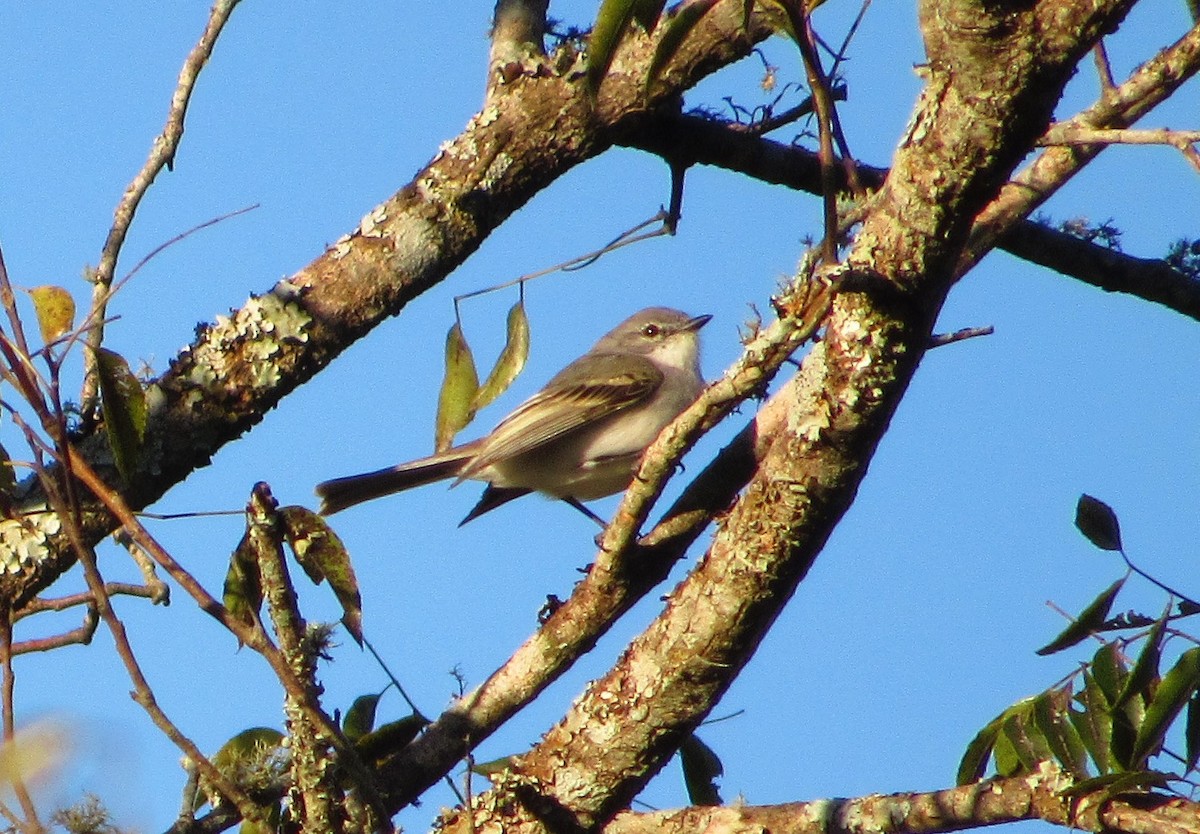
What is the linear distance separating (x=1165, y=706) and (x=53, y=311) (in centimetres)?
227

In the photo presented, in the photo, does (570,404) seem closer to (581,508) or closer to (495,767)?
(581,508)

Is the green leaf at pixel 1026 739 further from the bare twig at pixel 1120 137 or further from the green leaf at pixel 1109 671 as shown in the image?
the bare twig at pixel 1120 137

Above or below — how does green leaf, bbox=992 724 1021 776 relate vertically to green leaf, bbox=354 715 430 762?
below

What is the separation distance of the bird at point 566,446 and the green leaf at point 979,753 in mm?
3690

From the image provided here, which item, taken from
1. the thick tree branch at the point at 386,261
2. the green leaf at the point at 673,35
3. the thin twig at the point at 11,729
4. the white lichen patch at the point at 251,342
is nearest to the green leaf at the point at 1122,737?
the green leaf at the point at 673,35

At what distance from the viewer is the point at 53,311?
296 cm

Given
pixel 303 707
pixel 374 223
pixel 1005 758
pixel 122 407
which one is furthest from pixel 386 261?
pixel 1005 758

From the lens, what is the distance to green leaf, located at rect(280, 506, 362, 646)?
2633mm

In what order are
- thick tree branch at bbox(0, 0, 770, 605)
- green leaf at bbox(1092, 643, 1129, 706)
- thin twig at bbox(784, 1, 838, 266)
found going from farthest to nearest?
thick tree branch at bbox(0, 0, 770, 605) → green leaf at bbox(1092, 643, 1129, 706) → thin twig at bbox(784, 1, 838, 266)

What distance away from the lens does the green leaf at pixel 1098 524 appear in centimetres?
324

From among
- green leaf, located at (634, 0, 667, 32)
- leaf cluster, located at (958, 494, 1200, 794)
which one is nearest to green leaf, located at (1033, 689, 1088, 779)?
leaf cluster, located at (958, 494, 1200, 794)

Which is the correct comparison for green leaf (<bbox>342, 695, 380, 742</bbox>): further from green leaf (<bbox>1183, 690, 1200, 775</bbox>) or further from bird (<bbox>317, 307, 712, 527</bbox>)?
bird (<bbox>317, 307, 712, 527</bbox>)

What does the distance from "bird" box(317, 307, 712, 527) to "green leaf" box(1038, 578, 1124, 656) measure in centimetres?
375

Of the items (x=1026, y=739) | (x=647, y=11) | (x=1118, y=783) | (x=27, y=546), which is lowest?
(x=1118, y=783)
